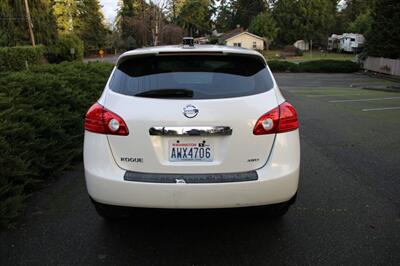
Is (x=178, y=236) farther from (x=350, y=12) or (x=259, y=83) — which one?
(x=350, y=12)

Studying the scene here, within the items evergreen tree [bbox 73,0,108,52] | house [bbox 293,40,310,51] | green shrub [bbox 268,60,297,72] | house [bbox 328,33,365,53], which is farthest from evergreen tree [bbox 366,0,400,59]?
evergreen tree [bbox 73,0,108,52]

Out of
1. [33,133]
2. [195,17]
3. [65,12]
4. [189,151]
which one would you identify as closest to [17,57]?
[33,133]

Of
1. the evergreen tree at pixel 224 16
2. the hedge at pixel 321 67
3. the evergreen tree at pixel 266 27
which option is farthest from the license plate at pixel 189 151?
the evergreen tree at pixel 224 16

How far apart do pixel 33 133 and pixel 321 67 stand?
37288mm

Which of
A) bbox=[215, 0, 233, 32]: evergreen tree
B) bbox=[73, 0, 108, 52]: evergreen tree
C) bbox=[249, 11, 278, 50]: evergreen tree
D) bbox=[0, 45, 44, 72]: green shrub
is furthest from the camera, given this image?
bbox=[215, 0, 233, 32]: evergreen tree

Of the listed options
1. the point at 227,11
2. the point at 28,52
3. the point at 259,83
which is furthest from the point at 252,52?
the point at 227,11

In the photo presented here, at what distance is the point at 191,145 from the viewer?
3232 millimetres

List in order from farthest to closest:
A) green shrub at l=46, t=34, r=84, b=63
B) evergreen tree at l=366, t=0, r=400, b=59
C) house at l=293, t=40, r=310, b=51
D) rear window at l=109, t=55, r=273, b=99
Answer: house at l=293, t=40, r=310, b=51, green shrub at l=46, t=34, r=84, b=63, evergreen tree at l=366, t=0, r=400, b=59, rear window at l=109, t=55, r=273, b=99

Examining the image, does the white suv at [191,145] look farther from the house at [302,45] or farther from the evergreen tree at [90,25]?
the house at [302,45]

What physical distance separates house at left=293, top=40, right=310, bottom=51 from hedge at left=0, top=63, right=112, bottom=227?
82.5 metres

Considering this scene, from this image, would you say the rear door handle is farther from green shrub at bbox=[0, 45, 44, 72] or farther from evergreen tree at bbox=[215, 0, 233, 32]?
evergreen tree at bbox=[215, 0, 233, 32]

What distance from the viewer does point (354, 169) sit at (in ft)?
19.2

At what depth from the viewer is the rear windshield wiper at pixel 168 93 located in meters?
3.32

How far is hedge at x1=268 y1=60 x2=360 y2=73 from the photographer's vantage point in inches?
1511
